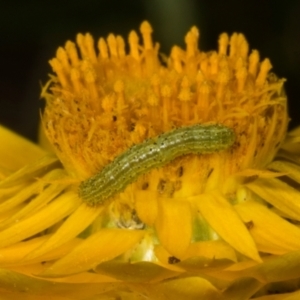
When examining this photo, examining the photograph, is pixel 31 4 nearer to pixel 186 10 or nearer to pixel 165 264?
pixel 186 10

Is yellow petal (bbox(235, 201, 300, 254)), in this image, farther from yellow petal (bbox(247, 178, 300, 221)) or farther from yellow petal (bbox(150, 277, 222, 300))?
yellow petal (bbox(150, 277, 222, 300))

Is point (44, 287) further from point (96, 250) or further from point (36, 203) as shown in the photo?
point (36, 203)

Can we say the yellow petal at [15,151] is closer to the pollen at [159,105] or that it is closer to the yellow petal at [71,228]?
the pollen at [159,105]

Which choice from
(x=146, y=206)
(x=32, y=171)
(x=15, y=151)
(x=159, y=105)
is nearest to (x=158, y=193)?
(x=146, y=206)

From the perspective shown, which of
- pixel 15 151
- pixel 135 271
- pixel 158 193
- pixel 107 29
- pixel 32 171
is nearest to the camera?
pixel 135 271

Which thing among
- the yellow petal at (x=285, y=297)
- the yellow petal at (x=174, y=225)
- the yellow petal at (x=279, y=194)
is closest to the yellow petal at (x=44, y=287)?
the yellow petal at (x=174, y=225)

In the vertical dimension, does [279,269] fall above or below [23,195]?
below

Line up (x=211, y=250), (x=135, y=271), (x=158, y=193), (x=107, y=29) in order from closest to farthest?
(x=135, y=271)
(x=211, y=250)
(x=158, y=193)
(x=107, y=29)
